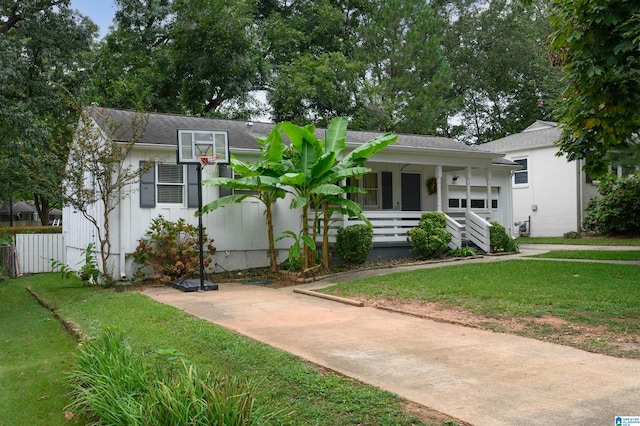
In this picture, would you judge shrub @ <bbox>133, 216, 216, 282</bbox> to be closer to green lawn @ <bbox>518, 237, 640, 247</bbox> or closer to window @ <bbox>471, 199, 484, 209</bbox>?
window @ <bbox>471, 199, 484, 209</bbox>

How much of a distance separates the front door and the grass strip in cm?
1158

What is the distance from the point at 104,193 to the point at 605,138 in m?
10.4

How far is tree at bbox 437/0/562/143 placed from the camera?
33.3m

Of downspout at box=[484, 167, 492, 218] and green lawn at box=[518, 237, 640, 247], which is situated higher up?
downspout at box=[484, 167, 492, 218]

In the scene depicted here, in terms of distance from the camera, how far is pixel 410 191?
1830cm

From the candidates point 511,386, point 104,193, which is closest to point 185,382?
point 511,386

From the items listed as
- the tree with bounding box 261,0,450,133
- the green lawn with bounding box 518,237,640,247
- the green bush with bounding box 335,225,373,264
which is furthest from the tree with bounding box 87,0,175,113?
the green lawn with bounding box 518,237,640,247

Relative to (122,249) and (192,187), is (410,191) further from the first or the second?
(122,249)

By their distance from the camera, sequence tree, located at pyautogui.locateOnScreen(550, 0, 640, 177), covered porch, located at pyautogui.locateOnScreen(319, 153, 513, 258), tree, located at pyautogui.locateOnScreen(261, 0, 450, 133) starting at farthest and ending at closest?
tree, located at pyautogui.locateOnScreen(261, 0, 450, 133)
covered porch, located at pyautogui.locateOnScreen(319, 153, 513, 258)
tree, located at pyautogui.locateOnScreen(550, 0, 640, 177)

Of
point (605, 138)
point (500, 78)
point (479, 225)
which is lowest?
point (479, 225)

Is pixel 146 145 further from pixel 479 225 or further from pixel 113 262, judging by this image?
pixel 479 225

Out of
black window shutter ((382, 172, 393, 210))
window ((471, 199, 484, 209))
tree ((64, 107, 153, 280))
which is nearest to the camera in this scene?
tree ((64, 107, 153, 280))

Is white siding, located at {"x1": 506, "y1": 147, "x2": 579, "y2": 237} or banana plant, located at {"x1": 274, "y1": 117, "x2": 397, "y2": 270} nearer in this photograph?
banana plant, located at {"x1": 274, "y1": 117, "x2": 397, "y2": 270}

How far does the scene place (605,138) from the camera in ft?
34.4
